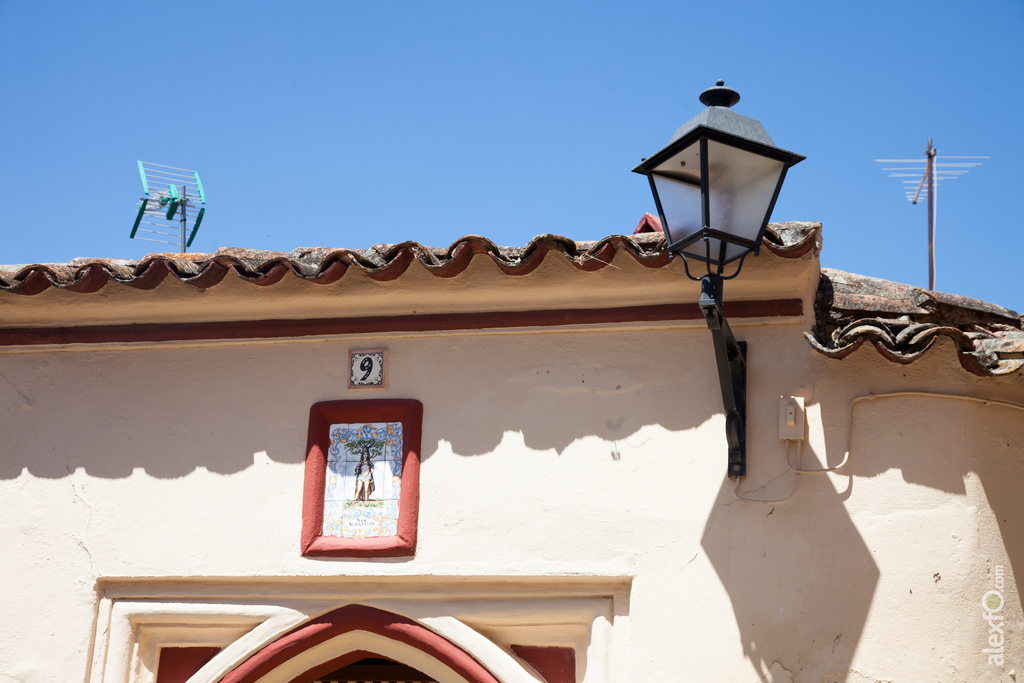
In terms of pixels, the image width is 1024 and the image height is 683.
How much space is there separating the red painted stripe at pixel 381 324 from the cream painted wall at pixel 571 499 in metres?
0.05

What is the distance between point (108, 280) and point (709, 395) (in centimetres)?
246

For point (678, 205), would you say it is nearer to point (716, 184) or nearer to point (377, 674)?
point (716, 184)

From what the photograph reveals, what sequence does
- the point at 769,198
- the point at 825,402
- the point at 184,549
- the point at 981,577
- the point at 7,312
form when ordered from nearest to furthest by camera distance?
the point at 769,198
the point at 981,577
the point at 825,402
the point at 184,549
the point at 7,312

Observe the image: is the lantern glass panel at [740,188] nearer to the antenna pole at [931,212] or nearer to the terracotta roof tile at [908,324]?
the terracotta roof tile at [908,324]

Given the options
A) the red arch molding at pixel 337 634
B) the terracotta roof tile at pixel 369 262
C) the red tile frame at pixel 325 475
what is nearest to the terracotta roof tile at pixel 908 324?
the terracotta roof tile at pixel 369 262

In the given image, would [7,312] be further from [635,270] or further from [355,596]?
[635,270]

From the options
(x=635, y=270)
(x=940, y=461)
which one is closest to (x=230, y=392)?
(x=635, y=270)

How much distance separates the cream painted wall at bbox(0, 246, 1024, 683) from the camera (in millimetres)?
3537

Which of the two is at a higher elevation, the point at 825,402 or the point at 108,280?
the point at 108,280

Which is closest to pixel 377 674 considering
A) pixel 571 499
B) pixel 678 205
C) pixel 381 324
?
pixel 571 499

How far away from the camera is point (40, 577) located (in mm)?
4051

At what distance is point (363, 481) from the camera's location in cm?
400

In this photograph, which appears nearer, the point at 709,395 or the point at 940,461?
the point at 940,461

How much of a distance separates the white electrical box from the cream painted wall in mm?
57
